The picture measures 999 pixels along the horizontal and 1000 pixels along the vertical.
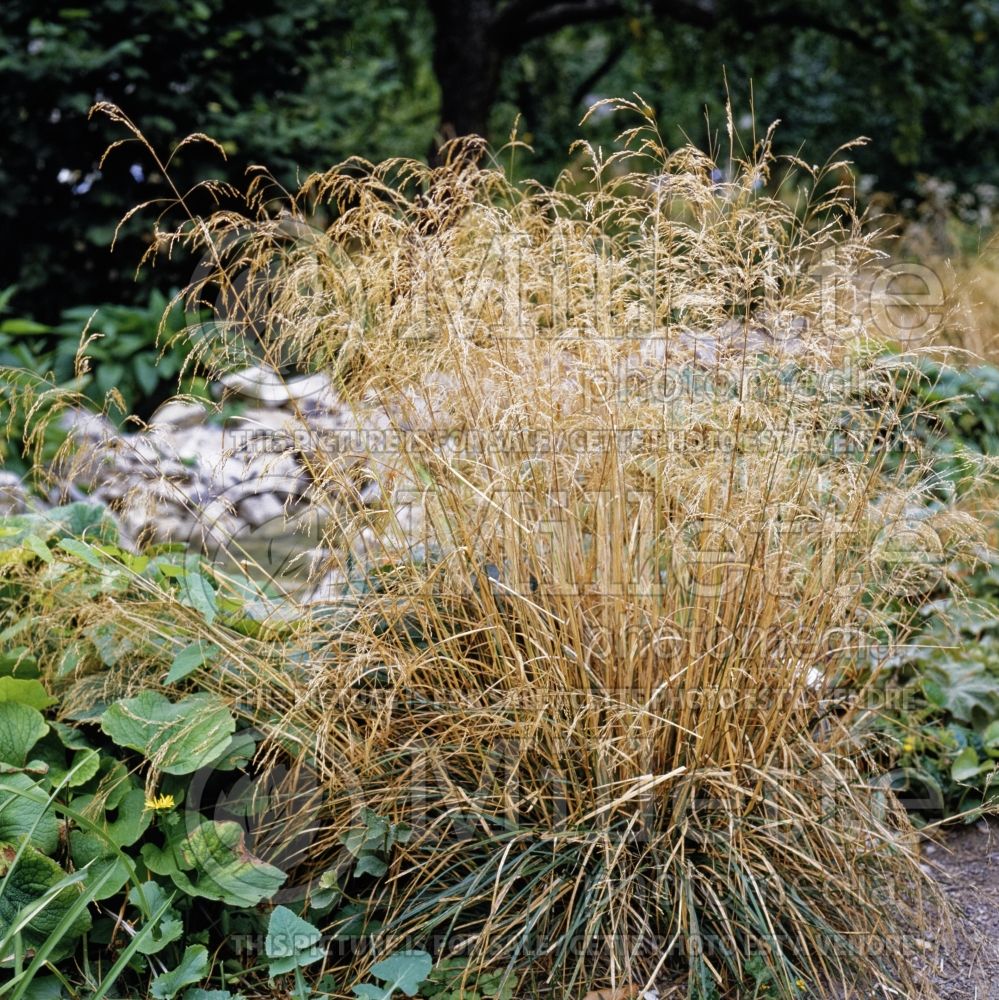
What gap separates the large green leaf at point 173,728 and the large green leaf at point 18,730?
149 millimetres

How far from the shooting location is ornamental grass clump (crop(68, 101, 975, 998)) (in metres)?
1.97

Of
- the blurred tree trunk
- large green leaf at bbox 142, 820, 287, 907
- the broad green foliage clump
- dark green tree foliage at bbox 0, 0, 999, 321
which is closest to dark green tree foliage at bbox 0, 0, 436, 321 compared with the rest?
dark green tree foliage at bbox 0, 0, 999, 321

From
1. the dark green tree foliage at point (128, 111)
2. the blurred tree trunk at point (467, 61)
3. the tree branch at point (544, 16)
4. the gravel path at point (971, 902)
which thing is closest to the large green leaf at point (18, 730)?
the gravel path at point (971, 902)

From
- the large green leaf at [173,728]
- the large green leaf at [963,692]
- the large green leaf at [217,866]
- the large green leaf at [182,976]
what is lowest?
the large green leaf at [963,692]

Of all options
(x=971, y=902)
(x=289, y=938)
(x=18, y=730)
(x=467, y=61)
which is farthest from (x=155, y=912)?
(x=467, y=61)

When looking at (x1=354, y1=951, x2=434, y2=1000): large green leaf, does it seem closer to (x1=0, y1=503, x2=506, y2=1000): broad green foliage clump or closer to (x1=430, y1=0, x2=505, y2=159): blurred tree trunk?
(x1=0, y1=503, x2=506, y2=1000): broad green foliage clump

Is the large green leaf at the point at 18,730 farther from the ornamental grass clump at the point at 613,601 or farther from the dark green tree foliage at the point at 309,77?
the dark green tree foliage at the point at 309,77

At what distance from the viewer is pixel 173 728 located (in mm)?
2074

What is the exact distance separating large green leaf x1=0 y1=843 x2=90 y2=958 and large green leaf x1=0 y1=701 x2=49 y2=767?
8.4 inches

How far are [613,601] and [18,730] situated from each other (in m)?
1.21

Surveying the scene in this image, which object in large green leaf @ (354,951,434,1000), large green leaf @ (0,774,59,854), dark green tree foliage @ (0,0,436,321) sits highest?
dark green tree foliage @ (0,0,436,321)

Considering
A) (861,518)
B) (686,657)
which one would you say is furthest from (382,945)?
(861,518)

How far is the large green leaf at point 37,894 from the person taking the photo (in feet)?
6.05

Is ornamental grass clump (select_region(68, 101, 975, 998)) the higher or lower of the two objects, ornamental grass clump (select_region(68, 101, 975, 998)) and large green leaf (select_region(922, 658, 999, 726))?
the higher
